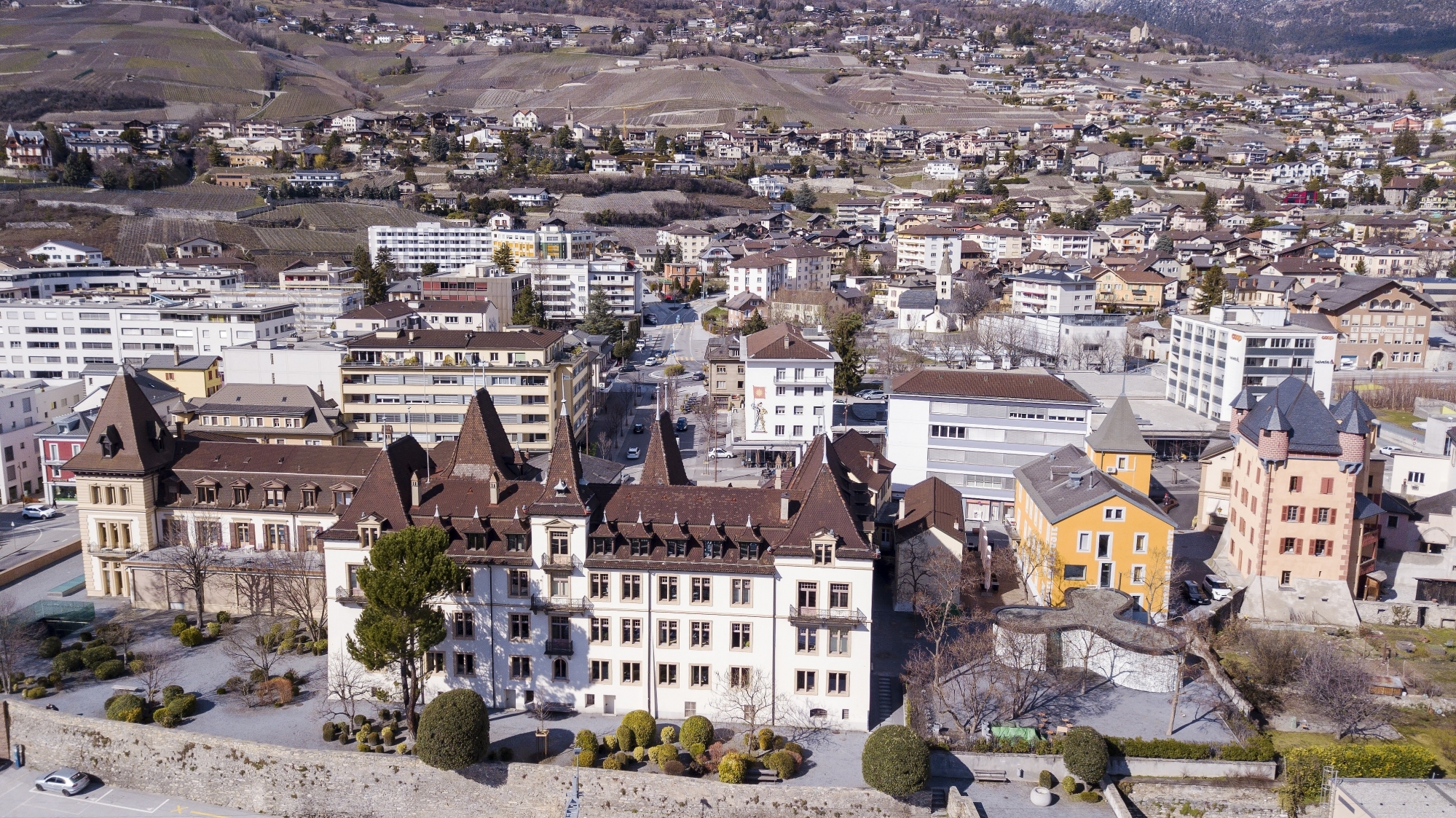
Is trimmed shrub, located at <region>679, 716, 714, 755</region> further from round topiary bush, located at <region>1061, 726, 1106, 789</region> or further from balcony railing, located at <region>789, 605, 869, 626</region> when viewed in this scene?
round topiary bush, located at <region>1061, 726, 1106, 789</region>

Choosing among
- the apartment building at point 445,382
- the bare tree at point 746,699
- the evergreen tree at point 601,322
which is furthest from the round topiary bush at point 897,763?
the evergreen tree at point 601,322

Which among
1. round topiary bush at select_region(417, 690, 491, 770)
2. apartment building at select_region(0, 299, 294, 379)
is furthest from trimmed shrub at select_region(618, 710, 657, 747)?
apartment building at select_region(0, 299, 294, 379)

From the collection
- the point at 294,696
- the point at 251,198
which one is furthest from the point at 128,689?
the point at 251,198

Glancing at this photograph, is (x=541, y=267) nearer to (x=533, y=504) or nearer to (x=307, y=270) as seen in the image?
(x=307, y=270)

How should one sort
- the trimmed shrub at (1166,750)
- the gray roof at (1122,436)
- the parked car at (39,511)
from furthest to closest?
the parked car at (39,511)
the gray roof at (1122,436)
the trimmed shrub at (1166,750)

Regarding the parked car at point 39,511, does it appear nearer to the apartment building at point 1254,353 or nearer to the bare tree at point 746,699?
the bare tree at point 746,699

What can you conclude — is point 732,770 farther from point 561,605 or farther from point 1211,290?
point 1211,290
